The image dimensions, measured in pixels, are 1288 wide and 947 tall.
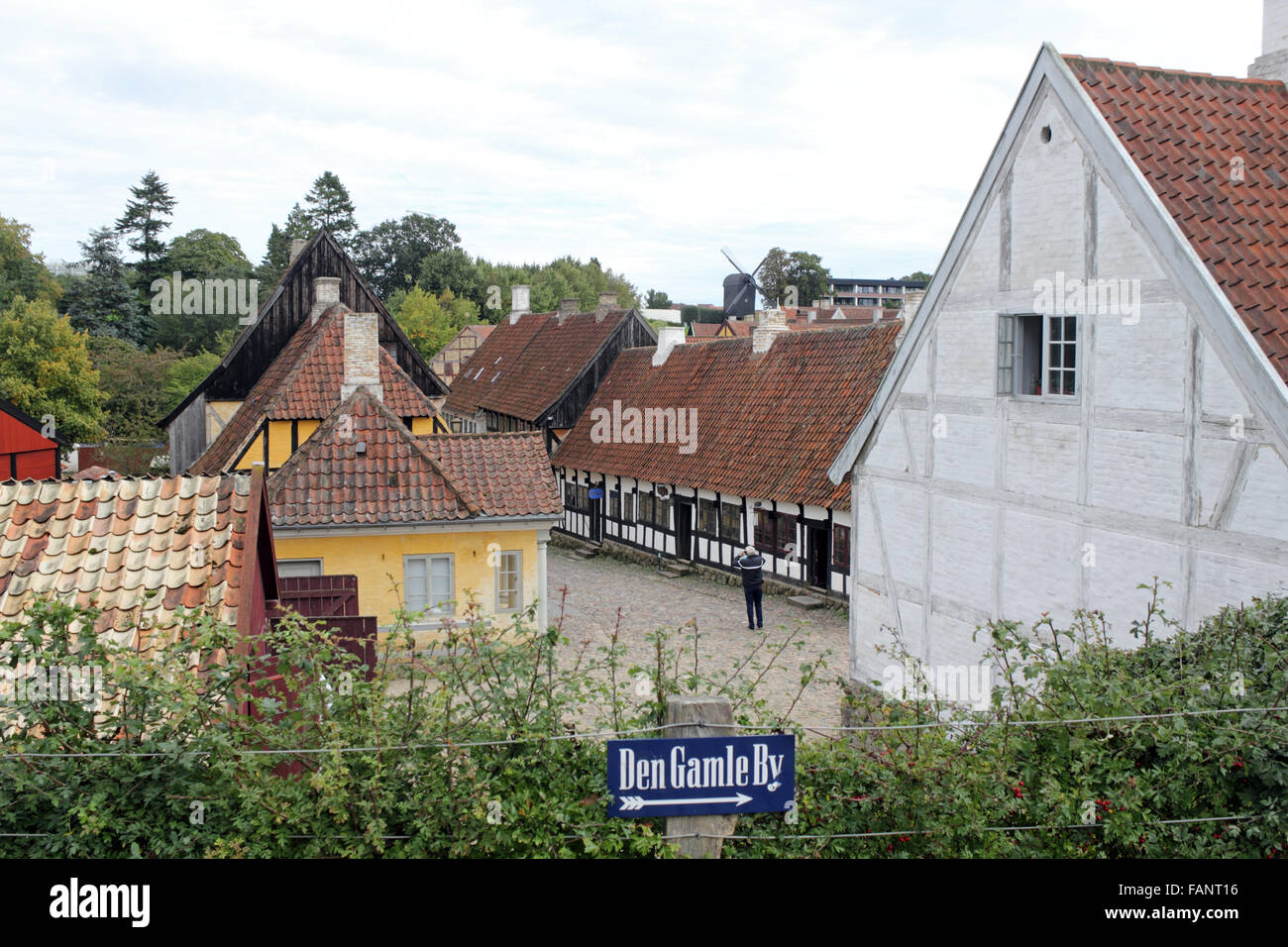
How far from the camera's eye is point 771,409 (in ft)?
91.2

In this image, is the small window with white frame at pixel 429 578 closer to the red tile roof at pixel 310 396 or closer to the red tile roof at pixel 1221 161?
the red tile roof at pixel 310 396

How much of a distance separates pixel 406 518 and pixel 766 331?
51.2ft

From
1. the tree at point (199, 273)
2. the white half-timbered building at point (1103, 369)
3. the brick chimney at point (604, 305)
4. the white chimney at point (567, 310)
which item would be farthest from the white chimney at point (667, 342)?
the tree at point (199, 273)

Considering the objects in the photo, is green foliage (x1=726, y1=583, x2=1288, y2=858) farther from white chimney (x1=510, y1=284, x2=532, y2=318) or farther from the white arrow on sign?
white chimney (x1=510, y1=284, x2=532, y2=318)

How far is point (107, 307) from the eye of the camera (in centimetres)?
6450

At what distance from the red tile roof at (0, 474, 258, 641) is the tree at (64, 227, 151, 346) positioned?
6039 centimetres

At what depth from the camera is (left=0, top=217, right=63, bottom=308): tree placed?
6700cm

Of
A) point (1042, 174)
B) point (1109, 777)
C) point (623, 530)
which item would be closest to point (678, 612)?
point (623, 530)

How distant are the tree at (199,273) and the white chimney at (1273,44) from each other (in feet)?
193

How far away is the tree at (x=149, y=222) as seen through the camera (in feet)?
241

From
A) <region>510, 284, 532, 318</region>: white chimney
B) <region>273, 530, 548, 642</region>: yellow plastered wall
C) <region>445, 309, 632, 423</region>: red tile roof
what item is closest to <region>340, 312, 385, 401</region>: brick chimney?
<region>273, 530, 548, 642</region>: yellow plastered wall

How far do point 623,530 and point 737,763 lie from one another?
26.9 metres

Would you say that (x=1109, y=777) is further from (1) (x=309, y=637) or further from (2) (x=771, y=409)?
(2) (x=771, y=409)
